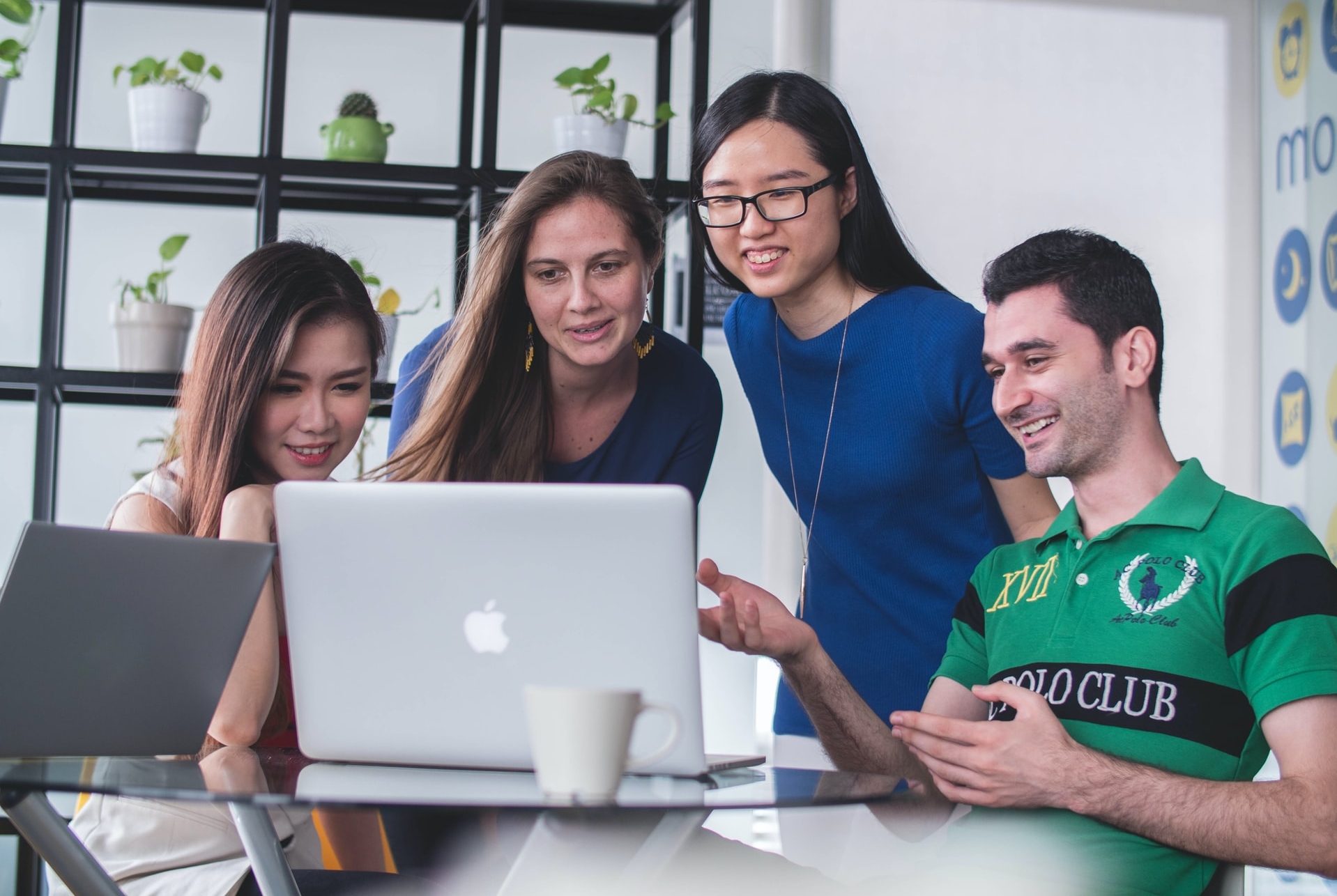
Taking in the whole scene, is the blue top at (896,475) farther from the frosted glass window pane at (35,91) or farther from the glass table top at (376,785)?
the frosted glass window pane at (35,91)

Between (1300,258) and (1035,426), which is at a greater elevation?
(1300,258)

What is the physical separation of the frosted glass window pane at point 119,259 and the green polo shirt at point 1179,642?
7.55 ft

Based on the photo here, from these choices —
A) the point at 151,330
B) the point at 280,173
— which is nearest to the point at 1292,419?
the point at 280,173

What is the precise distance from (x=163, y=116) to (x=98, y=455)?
0.82m

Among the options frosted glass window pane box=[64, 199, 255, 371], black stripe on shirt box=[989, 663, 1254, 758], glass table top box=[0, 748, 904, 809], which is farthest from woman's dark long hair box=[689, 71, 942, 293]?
frosted glass window pane box=[64, 199, 255, 371]

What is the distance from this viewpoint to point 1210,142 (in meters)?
3.57

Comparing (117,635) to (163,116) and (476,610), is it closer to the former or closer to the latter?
(476,610)

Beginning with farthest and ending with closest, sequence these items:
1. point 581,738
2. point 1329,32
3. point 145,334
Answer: point 1329,32 < point 145,334 < point 581,738

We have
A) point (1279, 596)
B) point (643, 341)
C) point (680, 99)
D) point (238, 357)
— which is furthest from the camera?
point (680, 99)

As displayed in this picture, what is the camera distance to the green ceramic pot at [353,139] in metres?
2.83

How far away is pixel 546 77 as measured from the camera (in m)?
3.24

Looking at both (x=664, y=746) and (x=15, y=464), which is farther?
(x=15, y=464)

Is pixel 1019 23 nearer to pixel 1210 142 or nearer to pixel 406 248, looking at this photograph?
pixel 1210 142

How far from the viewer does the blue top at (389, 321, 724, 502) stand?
2.07 metres
